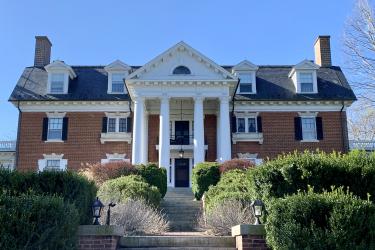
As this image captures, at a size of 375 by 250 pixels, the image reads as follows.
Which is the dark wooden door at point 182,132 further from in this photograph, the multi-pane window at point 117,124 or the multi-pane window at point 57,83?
the multi-pane window at point 57,83

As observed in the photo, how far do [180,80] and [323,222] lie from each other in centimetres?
2107

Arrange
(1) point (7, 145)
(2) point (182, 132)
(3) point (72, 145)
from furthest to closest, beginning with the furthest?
(1) point (7, 145) → (2) point (182, 132) → (3) point (72, 145)

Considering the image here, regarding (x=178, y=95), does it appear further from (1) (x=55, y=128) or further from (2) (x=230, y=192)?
(2) (x=230, y=192)

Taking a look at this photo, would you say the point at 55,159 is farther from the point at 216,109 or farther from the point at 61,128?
the point at 216,109

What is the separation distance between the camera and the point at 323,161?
1028 centimetres

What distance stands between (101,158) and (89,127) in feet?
7.26

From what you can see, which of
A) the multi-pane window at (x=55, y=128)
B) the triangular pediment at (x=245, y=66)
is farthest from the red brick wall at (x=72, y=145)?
the triangular pediment at (x=245, y=66)

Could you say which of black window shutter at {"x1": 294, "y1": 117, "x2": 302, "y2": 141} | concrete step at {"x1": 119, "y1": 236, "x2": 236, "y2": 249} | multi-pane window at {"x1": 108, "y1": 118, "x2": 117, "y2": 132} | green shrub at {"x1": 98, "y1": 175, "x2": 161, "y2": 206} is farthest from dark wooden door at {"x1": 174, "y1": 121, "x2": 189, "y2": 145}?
concrete step at {"x1": 119, "y1": 236, "x2": 236, "y2": 249}

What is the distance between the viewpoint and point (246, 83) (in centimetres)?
3281

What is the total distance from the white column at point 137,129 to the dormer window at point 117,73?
4098 mm

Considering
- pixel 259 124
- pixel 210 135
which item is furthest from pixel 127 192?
pixel 259 124

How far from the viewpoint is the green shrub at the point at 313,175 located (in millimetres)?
10047

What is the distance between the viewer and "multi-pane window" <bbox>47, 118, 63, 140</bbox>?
3125 cm

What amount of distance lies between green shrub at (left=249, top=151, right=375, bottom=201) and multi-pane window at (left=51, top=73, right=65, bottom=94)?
24.5 m
